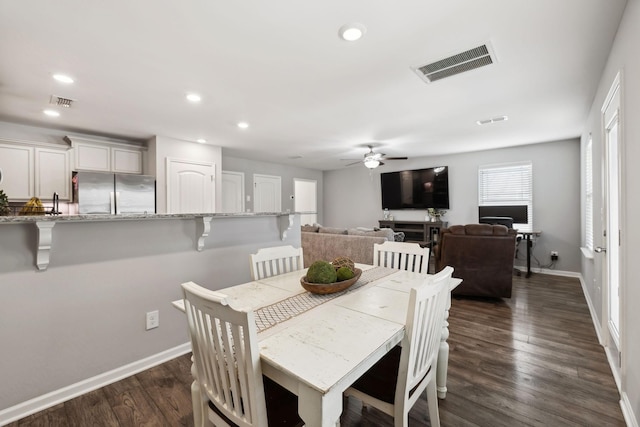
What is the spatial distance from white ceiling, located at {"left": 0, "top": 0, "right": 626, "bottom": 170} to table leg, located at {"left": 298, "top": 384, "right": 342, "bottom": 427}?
1.92 m

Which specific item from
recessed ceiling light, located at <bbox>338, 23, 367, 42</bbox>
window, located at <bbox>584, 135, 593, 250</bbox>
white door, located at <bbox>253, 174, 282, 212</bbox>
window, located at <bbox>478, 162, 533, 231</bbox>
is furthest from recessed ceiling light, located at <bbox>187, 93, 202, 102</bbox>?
window, located at <bbox>478, 162, 533, 231</bbox>

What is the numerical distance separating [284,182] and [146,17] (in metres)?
5.75

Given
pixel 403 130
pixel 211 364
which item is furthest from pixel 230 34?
pixel 403 130

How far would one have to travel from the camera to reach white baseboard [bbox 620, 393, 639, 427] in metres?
1.53

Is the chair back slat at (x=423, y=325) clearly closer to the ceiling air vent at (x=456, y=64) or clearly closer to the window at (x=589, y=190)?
the ceiling air vent at (x=456, y=64)

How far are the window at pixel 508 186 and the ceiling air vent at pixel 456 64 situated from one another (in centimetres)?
402

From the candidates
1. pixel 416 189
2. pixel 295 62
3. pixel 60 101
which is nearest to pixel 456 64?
pixel 295 62

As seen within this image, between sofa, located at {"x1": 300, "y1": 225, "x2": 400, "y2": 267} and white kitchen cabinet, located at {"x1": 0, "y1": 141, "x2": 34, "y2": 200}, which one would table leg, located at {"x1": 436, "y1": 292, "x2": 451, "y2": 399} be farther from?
white kitchen cabinet, located at {"x1": 0, "y1": 141, "x2": 34, "y2": 200}

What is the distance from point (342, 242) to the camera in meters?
4.64

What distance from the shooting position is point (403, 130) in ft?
14.0

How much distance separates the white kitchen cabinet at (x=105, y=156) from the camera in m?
3.98

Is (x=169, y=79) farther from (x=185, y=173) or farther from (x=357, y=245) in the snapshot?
(x=357, y=245)

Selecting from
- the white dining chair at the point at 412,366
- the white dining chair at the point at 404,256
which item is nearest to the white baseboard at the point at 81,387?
the white dining chair at the point at 412,366

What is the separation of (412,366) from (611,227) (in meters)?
2.15
